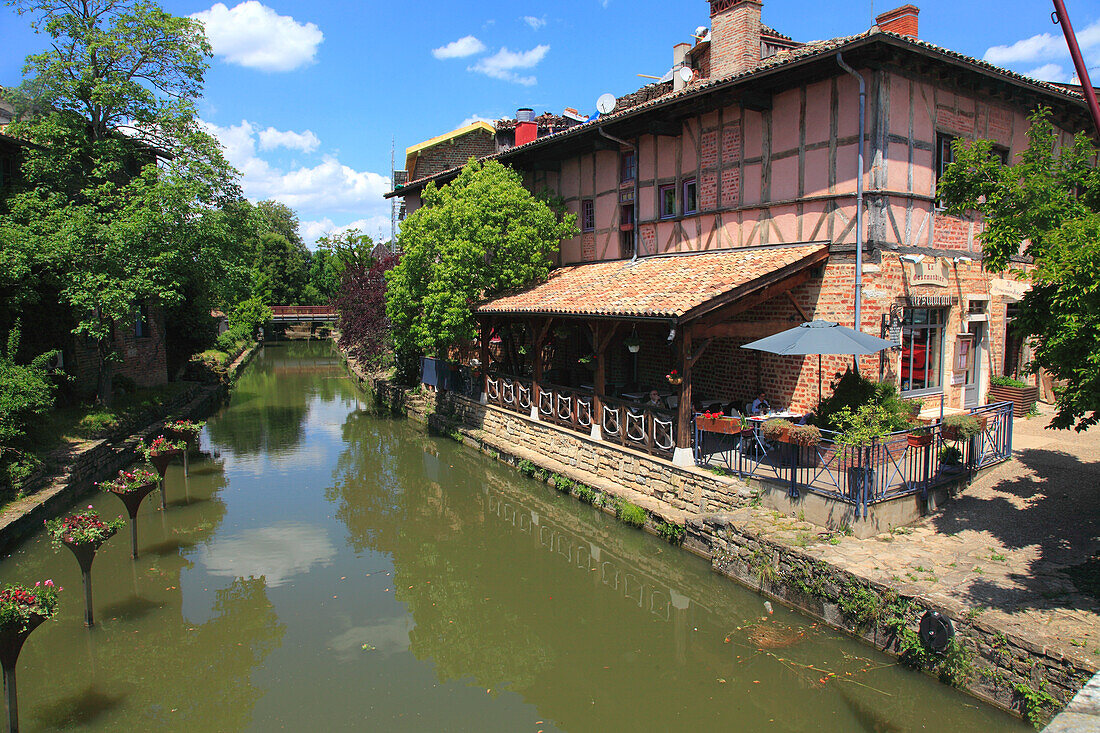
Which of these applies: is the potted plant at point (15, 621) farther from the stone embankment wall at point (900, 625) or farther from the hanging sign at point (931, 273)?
the hanging sign at point (931, 273)

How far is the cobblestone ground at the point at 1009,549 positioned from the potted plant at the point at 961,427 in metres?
0.87

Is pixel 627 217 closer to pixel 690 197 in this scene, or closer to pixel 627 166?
pixel 627 166

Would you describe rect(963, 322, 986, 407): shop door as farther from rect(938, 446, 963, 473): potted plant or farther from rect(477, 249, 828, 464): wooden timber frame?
rect(477, 249, 828, 464): wooden timber frame

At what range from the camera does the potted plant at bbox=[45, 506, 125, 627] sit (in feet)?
24.2

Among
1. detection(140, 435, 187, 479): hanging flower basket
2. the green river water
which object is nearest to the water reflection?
the green river water

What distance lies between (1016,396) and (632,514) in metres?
8.42

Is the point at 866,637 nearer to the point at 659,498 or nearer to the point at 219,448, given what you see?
the point at 659,498

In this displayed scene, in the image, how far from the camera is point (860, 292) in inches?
400

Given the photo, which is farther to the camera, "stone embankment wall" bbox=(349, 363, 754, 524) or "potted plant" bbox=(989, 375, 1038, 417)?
"potted plant" bbox=(989, 375, 1038, 417)

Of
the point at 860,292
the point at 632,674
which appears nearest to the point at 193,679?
the point at 632,674

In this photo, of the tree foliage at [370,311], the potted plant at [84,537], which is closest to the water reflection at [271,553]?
the potted plant at [84,537]

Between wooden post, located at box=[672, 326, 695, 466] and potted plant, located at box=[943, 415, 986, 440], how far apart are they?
360cm

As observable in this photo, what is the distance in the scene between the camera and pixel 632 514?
1061cm

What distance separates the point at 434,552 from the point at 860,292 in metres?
7.92
